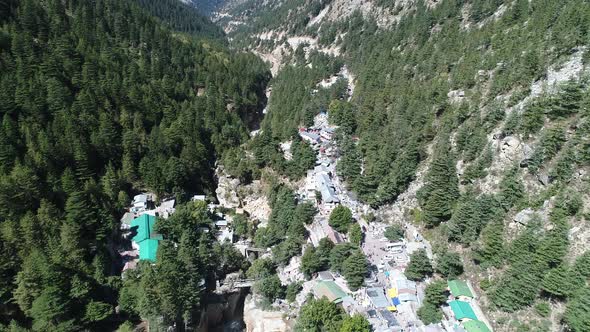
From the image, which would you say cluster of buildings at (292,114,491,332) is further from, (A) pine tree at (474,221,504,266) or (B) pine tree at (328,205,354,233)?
(A) pine tree at (474,221,504,266)

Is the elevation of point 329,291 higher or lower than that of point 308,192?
lower

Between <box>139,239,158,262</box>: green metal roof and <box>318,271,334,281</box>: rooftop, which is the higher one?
<box>318,271,334,281</box>: rooftop

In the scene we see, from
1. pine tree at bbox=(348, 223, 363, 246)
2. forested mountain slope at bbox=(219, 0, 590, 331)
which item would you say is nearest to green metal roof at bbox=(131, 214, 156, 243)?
forested mountain slope at bbox=(219, 0, 590, 331)

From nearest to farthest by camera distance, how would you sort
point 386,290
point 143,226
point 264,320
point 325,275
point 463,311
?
point 463,311 → point 386,290 → point 264,320 → point 325,275 → point 143,226

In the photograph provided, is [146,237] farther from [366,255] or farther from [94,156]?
[366,255]

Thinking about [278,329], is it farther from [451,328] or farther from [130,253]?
[130,253]

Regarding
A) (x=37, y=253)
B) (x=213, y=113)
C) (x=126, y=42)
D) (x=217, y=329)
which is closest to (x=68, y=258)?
(x=37, y=253)

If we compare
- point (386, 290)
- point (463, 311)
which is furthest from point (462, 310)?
point (386, 290)
